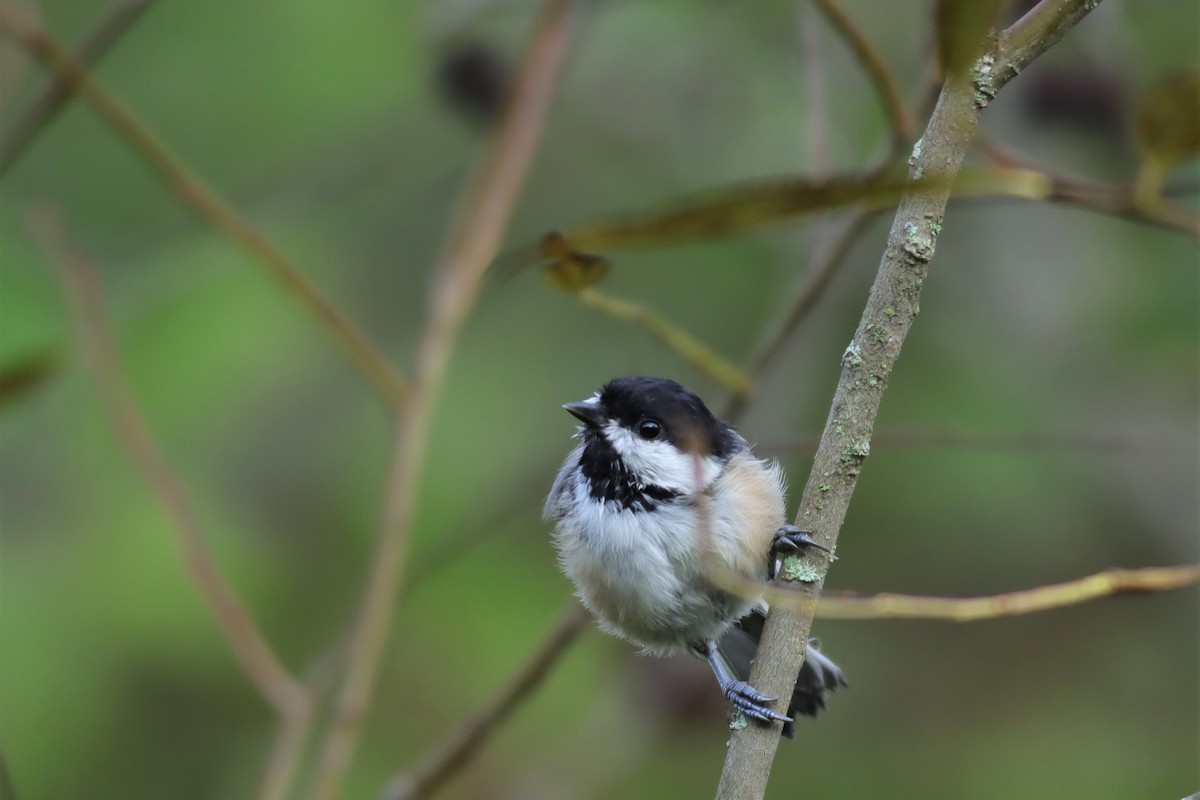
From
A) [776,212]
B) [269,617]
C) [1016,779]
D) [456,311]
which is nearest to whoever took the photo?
[776,212]

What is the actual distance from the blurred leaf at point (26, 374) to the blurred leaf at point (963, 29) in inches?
39.4

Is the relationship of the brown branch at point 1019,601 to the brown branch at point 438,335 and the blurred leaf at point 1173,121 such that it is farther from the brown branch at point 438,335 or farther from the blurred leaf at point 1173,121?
the brown branch at point 438,335

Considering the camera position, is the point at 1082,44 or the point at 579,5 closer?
the point at 579,5

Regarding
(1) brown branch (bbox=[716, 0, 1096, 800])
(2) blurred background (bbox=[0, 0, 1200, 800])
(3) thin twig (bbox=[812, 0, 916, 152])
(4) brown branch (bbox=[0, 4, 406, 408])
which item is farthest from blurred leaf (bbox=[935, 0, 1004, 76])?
(2) blurred background (bbox=[0, 0, 1200, 800])

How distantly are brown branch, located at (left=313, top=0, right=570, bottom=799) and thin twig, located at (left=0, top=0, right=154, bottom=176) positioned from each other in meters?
0.79

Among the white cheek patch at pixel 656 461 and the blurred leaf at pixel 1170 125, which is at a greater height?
the blurred leaf at pixel 1170 125

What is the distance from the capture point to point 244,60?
5.55 metres

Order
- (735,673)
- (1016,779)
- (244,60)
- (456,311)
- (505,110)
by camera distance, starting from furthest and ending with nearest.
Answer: (244,60)
(1016,779)
(735,673)
(505,110)
(456,311)

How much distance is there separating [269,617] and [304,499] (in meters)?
0.72

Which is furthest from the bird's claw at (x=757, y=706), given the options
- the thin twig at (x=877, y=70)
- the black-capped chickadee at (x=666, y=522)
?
the thin twig at (x=877, y=70)

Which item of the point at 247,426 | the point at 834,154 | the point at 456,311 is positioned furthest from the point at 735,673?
the point at 247,426

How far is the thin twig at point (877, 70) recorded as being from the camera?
6.72ft

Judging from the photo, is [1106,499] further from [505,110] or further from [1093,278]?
[505,110]

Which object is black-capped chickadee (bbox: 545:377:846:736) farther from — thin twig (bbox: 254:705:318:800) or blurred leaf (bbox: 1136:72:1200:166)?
blurred leaf (bbox: 1136:72:1200:166)
